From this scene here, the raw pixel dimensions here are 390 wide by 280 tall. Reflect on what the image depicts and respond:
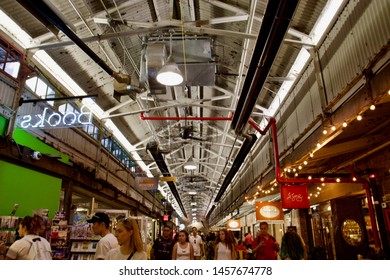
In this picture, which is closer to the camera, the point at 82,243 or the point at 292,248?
the point at 292,248

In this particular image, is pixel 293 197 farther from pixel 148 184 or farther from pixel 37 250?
pixel 148 184

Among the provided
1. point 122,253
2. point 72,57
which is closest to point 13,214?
point 72,57

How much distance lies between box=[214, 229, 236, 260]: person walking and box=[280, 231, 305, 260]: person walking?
87 cm

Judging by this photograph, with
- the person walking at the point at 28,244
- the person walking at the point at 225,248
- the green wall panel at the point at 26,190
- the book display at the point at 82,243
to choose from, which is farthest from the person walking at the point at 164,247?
the green wall panel at the point at 26,190

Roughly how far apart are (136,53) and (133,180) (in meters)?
9.27

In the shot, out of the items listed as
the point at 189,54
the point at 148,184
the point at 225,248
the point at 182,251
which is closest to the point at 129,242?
the point at 182,251

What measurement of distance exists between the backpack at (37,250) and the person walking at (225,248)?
294 centimetres

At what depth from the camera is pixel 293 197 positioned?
24.2 feet

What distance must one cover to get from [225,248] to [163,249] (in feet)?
3.88

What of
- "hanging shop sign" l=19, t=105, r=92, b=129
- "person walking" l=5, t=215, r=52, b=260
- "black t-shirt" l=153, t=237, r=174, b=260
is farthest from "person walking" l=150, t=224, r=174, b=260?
"hanging shop sign" l=19, t=105, r=92, b=129

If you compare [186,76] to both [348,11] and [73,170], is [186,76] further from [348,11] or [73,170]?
[73,170]

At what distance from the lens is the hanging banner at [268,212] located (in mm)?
9164

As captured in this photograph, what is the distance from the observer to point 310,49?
18.0 feet

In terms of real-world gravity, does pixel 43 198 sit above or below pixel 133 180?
below
